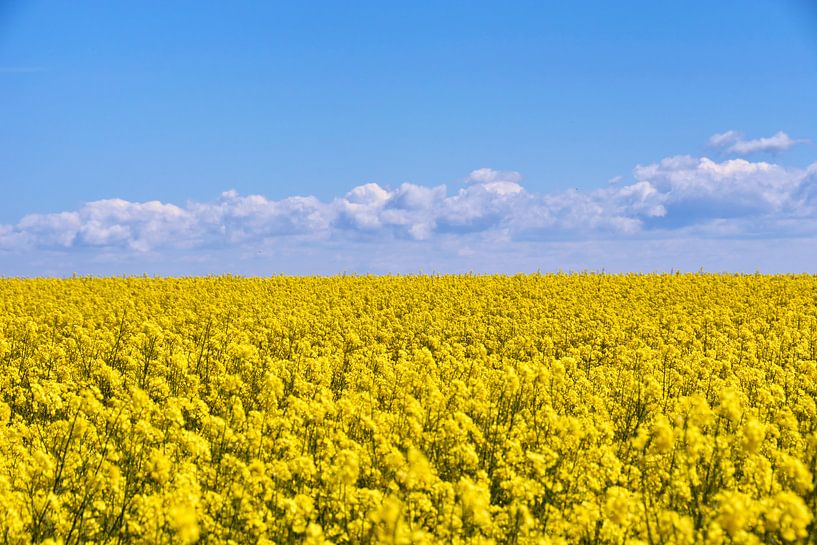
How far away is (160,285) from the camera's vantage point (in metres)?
30.0

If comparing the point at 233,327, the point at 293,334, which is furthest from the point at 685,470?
the point at 233,327

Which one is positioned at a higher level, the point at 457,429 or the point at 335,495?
the point at 457,429

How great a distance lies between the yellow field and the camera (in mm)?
5879

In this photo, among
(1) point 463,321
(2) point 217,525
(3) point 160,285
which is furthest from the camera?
(3) point 160,285

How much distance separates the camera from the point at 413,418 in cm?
749

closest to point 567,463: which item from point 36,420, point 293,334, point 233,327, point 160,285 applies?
point 36,420

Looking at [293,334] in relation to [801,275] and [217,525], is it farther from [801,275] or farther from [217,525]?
[801,275]

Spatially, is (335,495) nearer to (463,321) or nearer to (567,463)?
(567,463)

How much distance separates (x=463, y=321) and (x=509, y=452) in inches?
556

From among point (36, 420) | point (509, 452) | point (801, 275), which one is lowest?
point (36, 420)

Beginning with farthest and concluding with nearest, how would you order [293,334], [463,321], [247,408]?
[463,321] → [293,334] → [247,408]

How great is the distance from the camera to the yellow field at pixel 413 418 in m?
5.88

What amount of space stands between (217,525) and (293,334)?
43.1 ft

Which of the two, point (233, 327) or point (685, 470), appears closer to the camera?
point (685, 470)
